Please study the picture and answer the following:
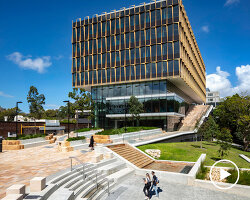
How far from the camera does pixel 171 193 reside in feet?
42.8

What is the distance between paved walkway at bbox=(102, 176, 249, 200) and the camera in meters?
12.2

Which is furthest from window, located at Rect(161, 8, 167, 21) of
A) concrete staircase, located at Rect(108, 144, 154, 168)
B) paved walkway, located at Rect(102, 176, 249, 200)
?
paved walkway, located at Rect(102, 176, 249, 200)

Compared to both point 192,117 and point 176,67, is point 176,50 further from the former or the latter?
point 192,117

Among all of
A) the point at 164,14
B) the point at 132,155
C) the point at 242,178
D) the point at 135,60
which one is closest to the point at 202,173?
the point at 242,178

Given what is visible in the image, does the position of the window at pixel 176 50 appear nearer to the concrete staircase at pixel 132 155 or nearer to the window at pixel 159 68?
the window at pixel 159 68

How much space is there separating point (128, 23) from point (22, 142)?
A: 35459 mm

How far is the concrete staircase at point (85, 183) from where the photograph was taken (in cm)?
988

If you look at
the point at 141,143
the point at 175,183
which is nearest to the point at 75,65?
the point at 141,143

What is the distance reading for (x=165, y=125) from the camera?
4644 centimetres

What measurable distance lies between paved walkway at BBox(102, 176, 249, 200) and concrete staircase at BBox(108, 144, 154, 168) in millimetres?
4860

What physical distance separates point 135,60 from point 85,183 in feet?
123

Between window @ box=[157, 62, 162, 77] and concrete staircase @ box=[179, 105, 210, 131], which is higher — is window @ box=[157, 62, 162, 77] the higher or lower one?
the higher one

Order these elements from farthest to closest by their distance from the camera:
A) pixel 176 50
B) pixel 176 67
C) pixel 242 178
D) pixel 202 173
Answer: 1. pixel 176 50
2. pixel 176 67
3. pixel 202 173
4. pixel 242 178

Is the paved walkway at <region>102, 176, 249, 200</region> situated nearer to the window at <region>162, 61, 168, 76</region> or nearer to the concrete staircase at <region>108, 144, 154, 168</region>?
the concrete staircase at <region>108, 144, 154, 168</region>
